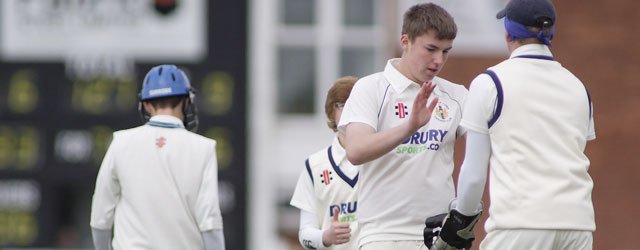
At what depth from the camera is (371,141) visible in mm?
6594

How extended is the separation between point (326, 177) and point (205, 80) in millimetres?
11170

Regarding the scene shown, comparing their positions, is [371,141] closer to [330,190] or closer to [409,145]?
[409,145]

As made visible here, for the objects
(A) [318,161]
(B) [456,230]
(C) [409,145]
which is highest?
(C) [409,145]

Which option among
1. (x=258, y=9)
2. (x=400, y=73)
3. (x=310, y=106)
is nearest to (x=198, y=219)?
(x=400, y=73)

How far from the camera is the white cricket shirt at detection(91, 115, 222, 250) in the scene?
7727mm

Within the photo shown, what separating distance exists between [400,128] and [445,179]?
1.74ft

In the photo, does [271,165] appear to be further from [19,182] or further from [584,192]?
[584,192]

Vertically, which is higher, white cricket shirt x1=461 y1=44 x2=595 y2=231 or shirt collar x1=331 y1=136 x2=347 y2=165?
white cricket shirt x1=461 y1=44 x2=595 y2=231

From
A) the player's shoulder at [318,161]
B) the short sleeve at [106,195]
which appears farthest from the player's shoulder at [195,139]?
the player's shoulder at [318,161]

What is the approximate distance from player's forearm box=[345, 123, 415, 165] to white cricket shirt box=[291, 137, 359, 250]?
4.19ft

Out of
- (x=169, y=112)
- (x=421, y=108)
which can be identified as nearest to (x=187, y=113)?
(x=169, y=112)

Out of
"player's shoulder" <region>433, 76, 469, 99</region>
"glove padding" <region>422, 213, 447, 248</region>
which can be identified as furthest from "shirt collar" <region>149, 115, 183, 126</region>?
"glove padding" <region>422, 213, 447, 248</region>

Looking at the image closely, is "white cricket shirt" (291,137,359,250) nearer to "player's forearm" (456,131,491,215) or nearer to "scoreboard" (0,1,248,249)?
"player's forearm" (456,131,491,215)

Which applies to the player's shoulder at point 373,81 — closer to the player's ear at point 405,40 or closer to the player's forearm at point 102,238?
the player's ear at point 405,40
